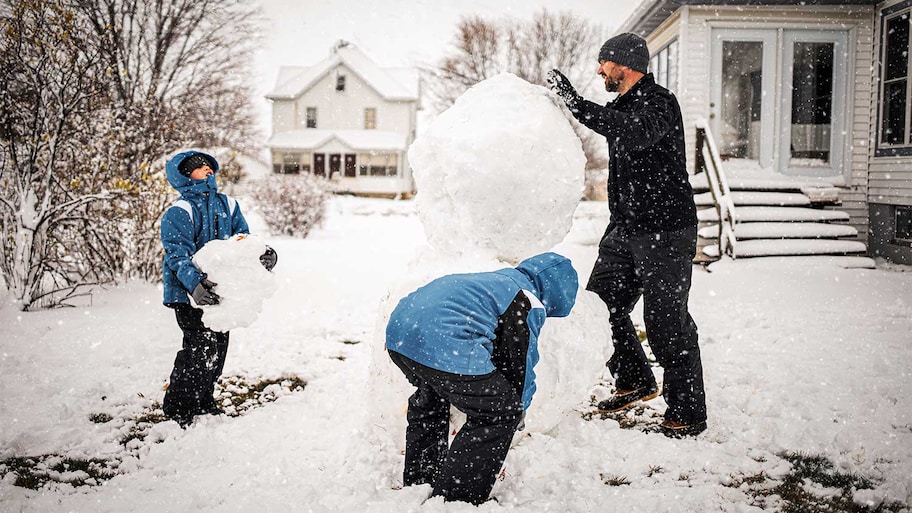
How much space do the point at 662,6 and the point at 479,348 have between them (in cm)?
985

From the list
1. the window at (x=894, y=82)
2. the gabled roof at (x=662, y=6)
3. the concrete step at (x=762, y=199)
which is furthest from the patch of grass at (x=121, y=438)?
the window at (x=894, y=82)

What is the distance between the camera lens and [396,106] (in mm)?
34000

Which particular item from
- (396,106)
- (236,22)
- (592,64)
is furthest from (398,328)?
(396,106)

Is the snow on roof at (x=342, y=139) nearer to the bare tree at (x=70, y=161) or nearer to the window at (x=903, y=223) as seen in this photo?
the bare tree at (x=70, y=161)

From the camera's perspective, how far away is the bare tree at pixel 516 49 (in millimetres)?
21453

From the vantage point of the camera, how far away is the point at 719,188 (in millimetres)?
9242

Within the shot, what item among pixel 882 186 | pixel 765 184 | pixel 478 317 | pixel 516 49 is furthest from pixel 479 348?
pixel 516 49

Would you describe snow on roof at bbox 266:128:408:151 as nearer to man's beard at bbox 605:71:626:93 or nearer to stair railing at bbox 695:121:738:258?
stair railing at bbox 695:121:738:258

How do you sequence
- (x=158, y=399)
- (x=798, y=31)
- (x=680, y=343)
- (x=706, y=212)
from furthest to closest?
(x=798, y=31), (x=706, y=212), (x=158, y=399), (x=680, y=343)

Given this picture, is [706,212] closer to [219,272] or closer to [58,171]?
[219,272]

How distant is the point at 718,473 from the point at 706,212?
24.1 ft

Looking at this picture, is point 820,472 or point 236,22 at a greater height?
point 236,22

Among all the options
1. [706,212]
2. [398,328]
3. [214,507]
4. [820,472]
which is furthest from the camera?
[706,212]

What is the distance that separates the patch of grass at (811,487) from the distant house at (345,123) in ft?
103
